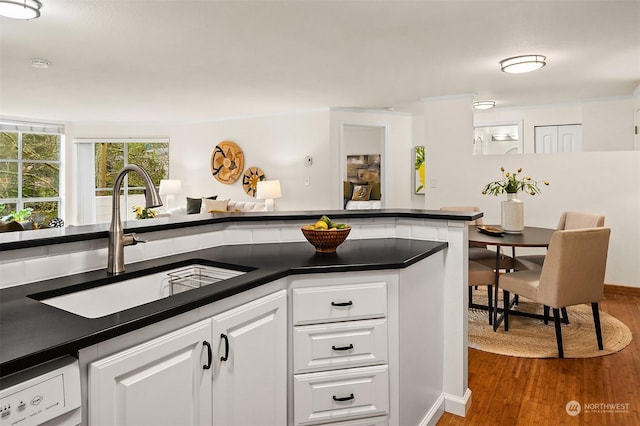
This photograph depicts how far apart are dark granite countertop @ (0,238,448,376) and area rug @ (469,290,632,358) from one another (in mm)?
1435

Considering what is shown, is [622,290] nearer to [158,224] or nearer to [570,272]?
[570,272]

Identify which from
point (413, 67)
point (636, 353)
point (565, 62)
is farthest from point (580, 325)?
point (413, 67)

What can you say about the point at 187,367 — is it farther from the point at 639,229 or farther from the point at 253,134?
the point at 253,134

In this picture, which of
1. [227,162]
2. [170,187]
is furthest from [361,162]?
[170,187]

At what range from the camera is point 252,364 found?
1447 millimetres

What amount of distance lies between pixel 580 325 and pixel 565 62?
2302mm

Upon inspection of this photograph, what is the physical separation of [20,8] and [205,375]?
259cm

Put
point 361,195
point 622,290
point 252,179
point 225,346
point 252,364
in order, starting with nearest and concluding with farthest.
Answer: point 225,346
point 252,364
point 622,290
point 252,179
point 361,195

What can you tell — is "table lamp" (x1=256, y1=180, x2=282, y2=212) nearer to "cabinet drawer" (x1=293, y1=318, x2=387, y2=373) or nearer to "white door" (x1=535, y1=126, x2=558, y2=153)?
"white door" (x1=535, y1=126, x2=558, y2=153)

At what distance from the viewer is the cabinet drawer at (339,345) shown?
1.68 meters

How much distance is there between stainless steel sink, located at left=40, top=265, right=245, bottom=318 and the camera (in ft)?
4.64

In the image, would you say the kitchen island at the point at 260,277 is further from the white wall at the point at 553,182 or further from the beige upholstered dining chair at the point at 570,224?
the white wall at the point at 553,182

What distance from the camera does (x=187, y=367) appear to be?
3.95 feet

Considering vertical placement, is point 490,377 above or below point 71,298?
below
